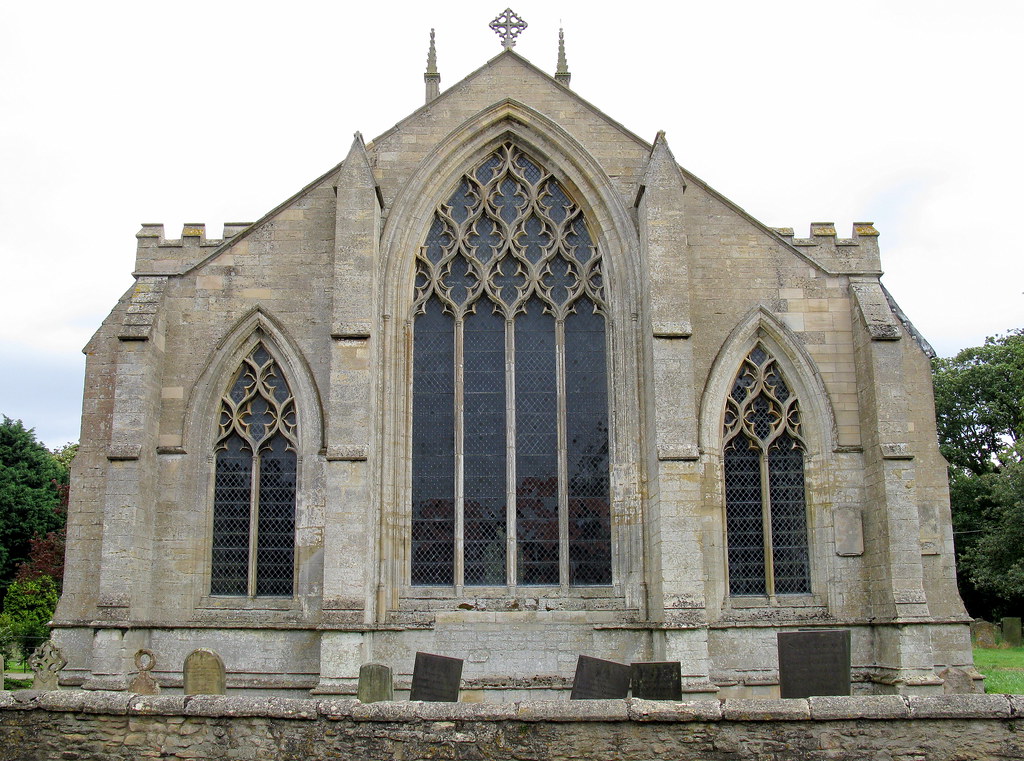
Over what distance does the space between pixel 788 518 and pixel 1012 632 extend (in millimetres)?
18295

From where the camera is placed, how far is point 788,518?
14.5 m

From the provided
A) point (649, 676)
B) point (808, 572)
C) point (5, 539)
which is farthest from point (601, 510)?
point (5, 539)

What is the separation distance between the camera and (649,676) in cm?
1009

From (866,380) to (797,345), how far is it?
1.16m

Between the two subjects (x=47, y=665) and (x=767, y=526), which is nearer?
(x=47, y=665)

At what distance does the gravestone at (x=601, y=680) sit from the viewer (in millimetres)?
9907

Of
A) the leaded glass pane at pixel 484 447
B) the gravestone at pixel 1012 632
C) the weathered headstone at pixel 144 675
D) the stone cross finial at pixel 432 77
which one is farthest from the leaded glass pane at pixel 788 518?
the gravestone at pixel 1012 632

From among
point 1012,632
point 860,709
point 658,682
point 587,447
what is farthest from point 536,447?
point 1012,632

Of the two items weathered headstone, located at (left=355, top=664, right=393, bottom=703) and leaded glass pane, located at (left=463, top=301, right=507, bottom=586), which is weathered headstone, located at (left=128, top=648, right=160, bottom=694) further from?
leaded glass pane, located at (left=463, top=301, right=507, bottom=586)

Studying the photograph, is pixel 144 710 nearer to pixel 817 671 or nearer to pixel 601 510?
pixel 817 671

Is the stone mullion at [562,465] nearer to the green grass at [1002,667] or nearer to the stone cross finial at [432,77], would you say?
the green grass at [1002,667]

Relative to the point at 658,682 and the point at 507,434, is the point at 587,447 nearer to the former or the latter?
the point at 507,434

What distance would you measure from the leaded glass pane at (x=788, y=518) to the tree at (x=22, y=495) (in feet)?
85.4

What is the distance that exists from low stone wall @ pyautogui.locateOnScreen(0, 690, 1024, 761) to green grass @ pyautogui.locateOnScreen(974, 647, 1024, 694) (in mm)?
8406
